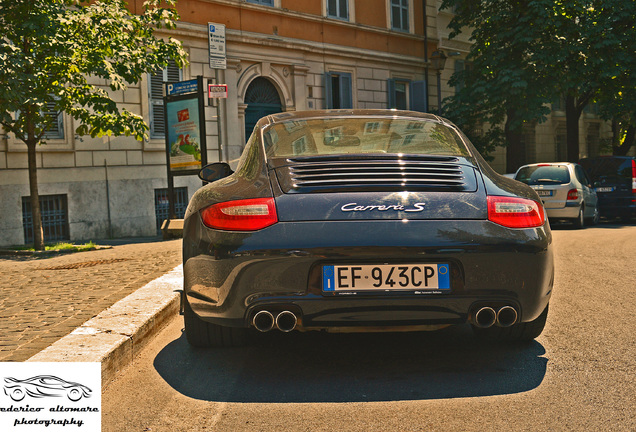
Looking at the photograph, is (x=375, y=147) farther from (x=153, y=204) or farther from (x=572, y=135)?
(x=572, y=135)

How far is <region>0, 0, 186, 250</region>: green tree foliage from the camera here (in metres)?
11.4

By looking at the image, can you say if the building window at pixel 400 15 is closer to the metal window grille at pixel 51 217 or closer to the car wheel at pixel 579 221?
the car wheel at pixel 579 221

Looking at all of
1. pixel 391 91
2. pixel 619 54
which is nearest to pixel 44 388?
pixel 619 54

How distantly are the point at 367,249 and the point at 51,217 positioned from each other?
1349 cm

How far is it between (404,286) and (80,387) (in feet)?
5.38

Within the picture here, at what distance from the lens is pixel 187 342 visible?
5.00 m

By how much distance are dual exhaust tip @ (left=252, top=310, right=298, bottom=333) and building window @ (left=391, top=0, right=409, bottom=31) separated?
75.8 feet

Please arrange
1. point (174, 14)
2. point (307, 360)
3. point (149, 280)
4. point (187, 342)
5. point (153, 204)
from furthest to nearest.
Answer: point (153, 204) → point (174, 14) → point (149, 280) → point (187, 342) → point (307, 360)

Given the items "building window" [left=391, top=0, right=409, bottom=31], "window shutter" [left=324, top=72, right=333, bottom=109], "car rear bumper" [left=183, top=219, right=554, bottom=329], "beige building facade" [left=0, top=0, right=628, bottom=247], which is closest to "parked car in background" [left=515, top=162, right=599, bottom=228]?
"beige building facade" [left=0, top=0, right=628, bottom=247]

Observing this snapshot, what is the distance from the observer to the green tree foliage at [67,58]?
1136cm

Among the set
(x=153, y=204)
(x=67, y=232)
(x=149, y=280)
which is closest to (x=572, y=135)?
(x=153, y=204)

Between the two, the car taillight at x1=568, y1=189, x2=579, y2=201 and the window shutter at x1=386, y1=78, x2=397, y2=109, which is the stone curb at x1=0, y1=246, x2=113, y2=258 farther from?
the window shutter at x1=386, y1=78, x2=397, y2=109

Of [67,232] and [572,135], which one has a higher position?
[572,135]

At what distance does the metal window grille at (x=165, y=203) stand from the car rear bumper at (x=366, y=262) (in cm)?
1425
